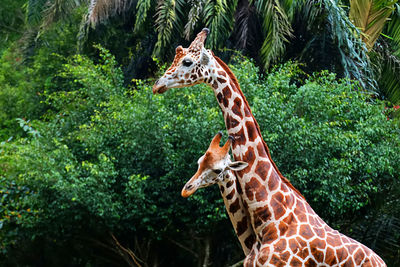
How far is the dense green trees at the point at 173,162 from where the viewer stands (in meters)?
10.9

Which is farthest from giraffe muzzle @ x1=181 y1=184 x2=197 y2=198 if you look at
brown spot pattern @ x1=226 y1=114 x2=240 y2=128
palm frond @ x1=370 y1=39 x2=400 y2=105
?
palm frond @ x1=370 y1=39 x2=400 y2=105

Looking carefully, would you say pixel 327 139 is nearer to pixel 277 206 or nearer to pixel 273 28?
pixel 273 28

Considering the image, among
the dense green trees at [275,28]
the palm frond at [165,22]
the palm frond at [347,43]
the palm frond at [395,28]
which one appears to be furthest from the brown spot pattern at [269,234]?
the palm frond at [395,28]

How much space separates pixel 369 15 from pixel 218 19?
12.7 ft

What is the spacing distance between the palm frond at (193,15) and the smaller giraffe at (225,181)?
7509 mm

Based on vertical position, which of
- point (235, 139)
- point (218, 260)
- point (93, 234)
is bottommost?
point (218, 260)

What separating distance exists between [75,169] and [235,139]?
5796 mm

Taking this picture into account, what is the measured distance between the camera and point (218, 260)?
13.7 m

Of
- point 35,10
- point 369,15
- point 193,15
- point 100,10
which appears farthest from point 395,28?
point 35,10

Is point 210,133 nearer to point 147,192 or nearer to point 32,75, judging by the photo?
point 147,192

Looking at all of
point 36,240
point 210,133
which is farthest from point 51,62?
point 210,133

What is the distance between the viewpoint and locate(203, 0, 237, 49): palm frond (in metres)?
13.8

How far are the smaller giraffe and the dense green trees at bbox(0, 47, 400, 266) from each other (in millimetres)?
3662

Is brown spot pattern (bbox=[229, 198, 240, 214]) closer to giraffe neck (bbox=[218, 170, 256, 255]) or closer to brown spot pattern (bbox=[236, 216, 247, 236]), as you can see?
giraffe neck (bbox=[218, 170, 256, 255])
